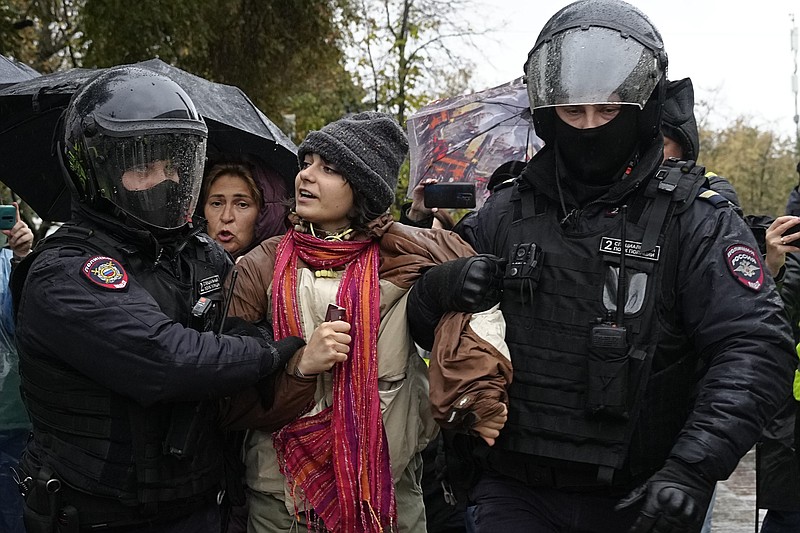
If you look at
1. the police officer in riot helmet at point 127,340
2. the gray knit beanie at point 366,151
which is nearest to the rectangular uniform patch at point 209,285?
the police officer in riot helmet at point 127,340

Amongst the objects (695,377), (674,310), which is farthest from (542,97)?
(695,377)

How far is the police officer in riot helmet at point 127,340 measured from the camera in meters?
2.37

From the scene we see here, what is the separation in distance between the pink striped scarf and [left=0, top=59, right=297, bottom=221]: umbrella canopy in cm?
133

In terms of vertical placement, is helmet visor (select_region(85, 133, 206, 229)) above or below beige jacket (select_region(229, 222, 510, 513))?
above

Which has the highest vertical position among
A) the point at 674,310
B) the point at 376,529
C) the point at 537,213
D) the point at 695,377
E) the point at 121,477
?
the point at 537,213

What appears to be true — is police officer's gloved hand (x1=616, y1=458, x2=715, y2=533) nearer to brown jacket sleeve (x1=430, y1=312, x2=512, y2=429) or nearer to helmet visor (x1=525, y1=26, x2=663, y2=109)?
brown jacket sleeve (x1=430, y1=312, x2=512, y2=429)

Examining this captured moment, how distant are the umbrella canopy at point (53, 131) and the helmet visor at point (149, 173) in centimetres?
112

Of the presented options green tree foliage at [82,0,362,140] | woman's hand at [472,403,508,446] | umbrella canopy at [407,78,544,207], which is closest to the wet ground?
umbrella canopy at [407,78,544,207]

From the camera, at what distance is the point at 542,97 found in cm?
273

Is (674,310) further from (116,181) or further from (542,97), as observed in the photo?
(116,181)

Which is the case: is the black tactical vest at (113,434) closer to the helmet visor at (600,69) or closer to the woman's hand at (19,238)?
the helmet visor at (600,69)

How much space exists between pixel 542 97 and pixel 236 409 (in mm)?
1314

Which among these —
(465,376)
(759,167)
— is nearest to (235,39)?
(465,376)

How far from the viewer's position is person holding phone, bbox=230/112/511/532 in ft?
8.91
